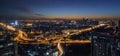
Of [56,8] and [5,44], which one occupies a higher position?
[56,8]

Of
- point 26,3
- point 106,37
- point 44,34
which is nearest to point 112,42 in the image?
point 106,37

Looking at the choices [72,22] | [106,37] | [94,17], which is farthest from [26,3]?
[106,37]

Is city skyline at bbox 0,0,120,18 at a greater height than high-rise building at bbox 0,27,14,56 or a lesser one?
greater

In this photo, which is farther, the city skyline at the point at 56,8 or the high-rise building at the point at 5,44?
the high-rise building at the point at 5,44

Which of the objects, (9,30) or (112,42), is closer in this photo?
(112,42)

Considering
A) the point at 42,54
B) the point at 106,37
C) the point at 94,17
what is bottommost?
the point at 42,54

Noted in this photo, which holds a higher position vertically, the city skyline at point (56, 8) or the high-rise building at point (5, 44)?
the city skyline at point (56, 8)

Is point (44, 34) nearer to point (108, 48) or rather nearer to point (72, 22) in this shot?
point (72, 22)

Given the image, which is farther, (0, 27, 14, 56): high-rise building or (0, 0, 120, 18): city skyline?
(0, 27, 14, 56): high-rise building

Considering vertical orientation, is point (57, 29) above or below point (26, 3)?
below

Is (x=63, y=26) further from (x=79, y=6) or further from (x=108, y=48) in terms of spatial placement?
(x=108, y=48)
